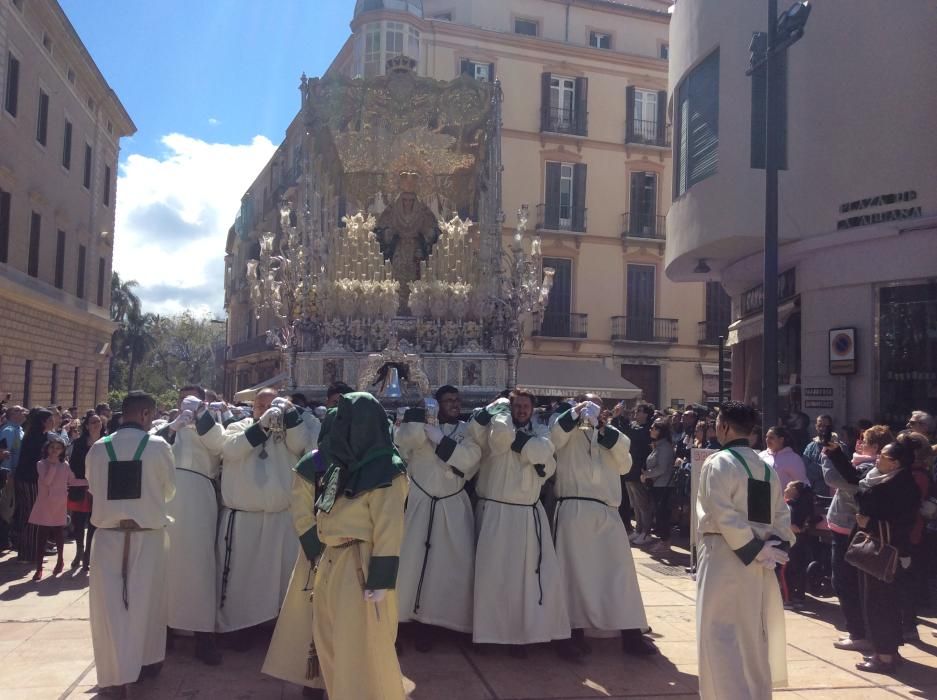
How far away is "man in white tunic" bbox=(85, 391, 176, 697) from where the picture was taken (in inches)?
207

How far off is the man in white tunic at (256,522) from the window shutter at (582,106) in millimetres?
24459

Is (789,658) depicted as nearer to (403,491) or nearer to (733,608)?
(733,608)

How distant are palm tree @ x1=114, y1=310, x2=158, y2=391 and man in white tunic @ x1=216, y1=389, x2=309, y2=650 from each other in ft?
174

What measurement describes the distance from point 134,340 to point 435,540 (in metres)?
55.5

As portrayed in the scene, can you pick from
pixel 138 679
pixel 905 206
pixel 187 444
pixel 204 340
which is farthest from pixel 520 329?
pixel 204 340

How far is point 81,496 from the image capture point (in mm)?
9578

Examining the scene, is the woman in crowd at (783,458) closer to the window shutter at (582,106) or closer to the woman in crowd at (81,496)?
the woman in crowd at (81,496)

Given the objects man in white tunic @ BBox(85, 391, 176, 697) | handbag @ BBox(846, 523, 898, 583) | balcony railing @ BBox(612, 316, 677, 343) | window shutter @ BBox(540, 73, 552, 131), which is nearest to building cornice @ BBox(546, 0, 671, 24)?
window shutter @ BBox(540, 73, 552, 131)

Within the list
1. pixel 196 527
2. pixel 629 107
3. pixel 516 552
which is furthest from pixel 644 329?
pixel 196 527

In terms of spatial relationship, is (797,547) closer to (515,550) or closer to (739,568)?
(515,550)

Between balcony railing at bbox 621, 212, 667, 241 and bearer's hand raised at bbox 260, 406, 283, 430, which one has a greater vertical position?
balcony railing at bbox 621, 212, 667, 241

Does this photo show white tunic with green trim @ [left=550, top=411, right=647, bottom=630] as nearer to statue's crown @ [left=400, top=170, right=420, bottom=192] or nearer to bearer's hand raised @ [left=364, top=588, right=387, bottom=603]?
bearer's hand raised @ [left=364, top=588, right=387, bottom=603]

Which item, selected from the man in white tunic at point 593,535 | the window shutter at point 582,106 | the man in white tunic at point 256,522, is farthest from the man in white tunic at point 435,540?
the window shutter at point 582,106

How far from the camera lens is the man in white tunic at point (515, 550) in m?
6.12
